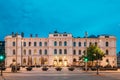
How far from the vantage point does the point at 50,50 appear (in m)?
169

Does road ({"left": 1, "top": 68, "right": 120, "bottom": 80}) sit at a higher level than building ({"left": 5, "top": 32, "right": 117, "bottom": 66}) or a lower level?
lower

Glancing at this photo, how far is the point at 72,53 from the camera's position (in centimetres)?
16950

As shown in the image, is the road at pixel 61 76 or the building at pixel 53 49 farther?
the building at pixel 53 49

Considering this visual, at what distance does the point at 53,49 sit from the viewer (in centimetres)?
16950

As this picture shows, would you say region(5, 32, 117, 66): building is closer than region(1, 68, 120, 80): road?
No

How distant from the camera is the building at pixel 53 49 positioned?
168 metres

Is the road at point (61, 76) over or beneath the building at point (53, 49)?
beneath

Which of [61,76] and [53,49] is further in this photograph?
[53,49]

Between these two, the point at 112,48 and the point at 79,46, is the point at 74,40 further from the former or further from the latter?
the point at 112,48

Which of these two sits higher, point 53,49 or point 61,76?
point 53,49

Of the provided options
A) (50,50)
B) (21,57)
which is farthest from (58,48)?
(21,57)

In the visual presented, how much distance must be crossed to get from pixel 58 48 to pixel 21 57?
16.0m

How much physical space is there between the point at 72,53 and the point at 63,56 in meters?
4.00

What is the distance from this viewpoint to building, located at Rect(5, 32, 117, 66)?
6609 inches
